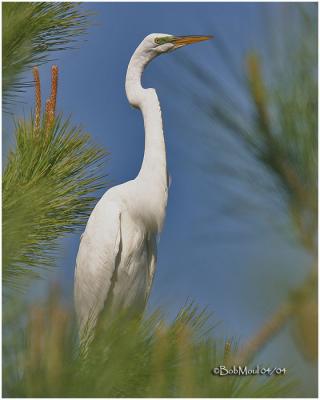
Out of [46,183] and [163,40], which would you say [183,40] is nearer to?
[163,40]

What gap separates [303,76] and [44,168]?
3.33 feet

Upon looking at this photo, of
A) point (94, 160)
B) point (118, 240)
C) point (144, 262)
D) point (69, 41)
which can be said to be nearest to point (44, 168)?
point (94, 160)

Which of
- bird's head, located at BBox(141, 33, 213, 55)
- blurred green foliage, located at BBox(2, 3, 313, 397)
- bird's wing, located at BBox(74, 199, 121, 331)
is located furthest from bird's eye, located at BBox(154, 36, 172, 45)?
blurred green foliage, located at BBox(2, 3, 313, 397)

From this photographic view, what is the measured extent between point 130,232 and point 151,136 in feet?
1.30

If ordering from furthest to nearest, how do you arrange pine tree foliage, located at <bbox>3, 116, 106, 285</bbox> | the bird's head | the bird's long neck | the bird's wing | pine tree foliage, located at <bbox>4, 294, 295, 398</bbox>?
1. the bird's head
2. the bird's long neck
3. the bird's wing
4. pine tree foliage, located at <bbox>3, 116, 106, 285</bbox>
5. pine tree foliage, located at <bbox>4, 294, 295, 398</bbox>

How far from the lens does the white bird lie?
93.9 inches

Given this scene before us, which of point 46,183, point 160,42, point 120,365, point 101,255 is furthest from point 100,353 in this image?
point 160,42

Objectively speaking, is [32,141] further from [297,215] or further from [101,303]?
[297,215]

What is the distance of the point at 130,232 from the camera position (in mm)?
2455

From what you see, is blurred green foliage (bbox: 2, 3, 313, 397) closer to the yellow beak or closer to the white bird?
the white bird

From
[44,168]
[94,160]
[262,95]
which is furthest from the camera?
[94,160]

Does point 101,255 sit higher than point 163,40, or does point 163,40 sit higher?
point 163,40

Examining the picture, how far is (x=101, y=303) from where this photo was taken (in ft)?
7.72

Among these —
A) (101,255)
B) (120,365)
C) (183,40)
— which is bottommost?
(101,255)
